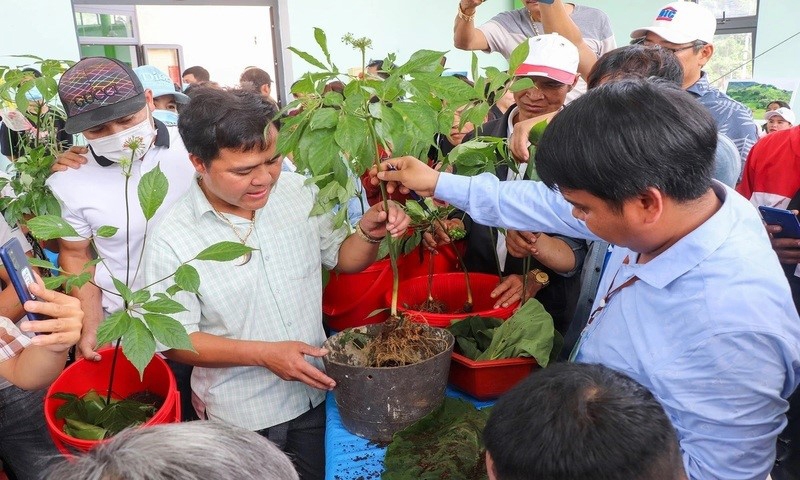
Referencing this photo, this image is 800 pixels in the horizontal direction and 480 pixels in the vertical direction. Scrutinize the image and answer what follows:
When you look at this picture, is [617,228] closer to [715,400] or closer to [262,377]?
[715,400]

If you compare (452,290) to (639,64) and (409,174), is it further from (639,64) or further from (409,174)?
(639,64)

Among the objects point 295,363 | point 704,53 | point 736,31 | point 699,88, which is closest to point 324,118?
point 295,363

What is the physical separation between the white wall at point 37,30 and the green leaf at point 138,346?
13.3 feet

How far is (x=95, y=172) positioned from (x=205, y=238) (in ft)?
2.05

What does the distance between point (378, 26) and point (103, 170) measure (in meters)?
5.46

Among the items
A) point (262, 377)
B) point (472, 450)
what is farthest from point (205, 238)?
point (472, 450)

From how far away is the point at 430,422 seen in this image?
1276 mm

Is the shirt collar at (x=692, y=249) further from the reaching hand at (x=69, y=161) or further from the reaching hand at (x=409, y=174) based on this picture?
the reaching hand at (x=69, y=161)

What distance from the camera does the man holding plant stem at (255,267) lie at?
141cm

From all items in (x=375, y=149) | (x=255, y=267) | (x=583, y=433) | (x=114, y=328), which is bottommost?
(x=255, y=267)

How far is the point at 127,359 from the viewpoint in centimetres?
138

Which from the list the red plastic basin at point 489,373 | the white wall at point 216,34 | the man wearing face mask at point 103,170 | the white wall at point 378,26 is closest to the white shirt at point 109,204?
the man wearing face mask at point 103,170

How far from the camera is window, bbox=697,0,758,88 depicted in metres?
6.20

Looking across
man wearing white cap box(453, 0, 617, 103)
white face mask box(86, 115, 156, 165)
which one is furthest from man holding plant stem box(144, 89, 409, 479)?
man wearing white cap box(453, 0, 617, 103)
